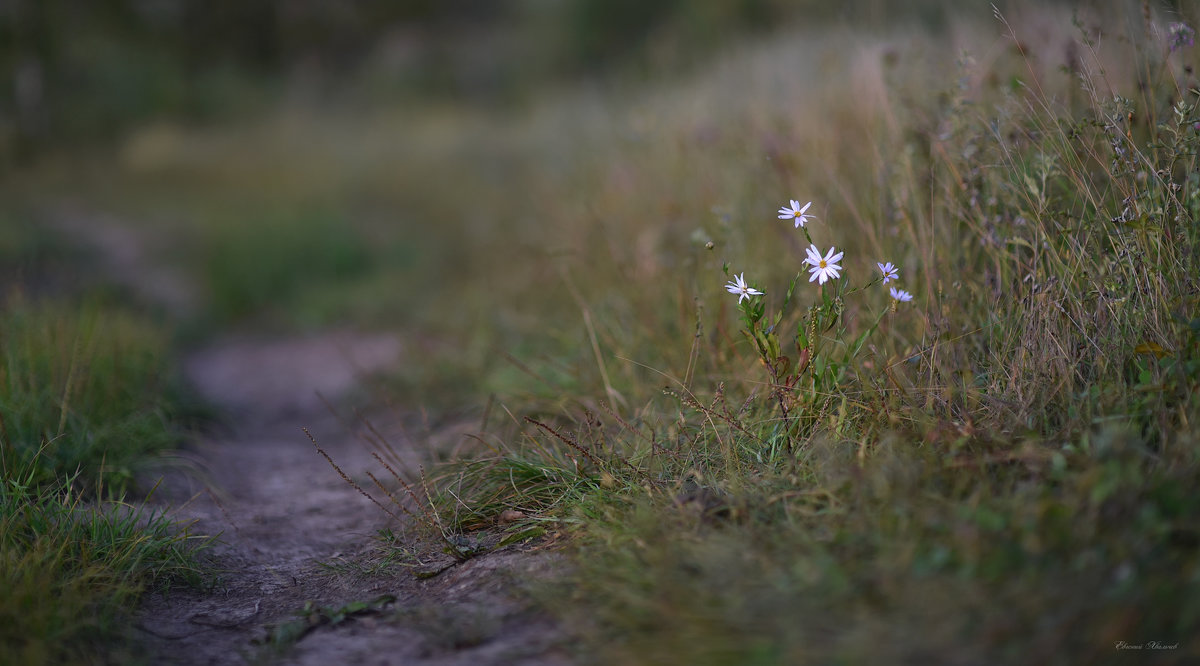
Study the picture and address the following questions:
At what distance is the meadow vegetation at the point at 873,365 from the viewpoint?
5.00 feet

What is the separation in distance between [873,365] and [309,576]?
1.85 meters

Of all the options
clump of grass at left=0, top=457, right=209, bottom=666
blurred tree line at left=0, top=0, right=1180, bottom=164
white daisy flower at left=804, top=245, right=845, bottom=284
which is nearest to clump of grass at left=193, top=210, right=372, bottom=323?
clump of grass at left=0, top=457, right=209, bottom=666

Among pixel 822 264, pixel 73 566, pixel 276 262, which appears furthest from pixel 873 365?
pixel 276 262

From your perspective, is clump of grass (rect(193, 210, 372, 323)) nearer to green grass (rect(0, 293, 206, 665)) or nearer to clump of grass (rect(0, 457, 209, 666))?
green grass (rect(0, 293, 206, 665))

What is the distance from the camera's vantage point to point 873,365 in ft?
7.93

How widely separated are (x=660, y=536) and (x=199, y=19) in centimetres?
2163

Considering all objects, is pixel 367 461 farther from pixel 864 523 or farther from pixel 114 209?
pixel 114 209

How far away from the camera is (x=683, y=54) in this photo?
7871 millimetres

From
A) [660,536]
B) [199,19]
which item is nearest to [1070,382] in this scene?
[660,536]

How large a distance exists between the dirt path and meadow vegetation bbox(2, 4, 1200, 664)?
20 centimetres

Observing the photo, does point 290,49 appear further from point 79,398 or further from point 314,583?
point 314,583

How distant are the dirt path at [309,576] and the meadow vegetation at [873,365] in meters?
0.20

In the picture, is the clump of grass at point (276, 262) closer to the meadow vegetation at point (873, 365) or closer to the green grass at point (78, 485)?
the meadow vegetation at point (873, 365)

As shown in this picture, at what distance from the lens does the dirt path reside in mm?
1830
